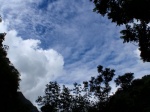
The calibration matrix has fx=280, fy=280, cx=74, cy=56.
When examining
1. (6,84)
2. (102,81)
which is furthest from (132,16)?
(102,81)

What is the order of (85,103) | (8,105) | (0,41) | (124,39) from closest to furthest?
(124,39), (8,105), (0,41), (85,103)

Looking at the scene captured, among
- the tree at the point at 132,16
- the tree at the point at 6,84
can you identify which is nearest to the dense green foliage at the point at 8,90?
the tree at the point at 6,84

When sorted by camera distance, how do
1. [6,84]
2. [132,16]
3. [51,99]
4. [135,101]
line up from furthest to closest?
1. [51,99]
2. [135,101]
3. [6,84]
4. [132,16]

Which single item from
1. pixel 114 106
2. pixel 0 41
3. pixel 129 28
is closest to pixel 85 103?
pixel 114 106

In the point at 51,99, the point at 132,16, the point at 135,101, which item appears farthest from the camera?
the point at 51,99

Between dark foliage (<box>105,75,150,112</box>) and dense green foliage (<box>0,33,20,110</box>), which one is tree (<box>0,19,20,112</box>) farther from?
dark foliage (<box>105,75,150,112</box>)

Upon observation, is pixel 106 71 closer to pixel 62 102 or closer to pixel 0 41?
pixel 62 102

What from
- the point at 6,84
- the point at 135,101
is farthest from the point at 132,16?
the point at 135,101

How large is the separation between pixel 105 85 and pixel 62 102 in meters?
14.8

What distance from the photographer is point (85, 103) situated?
289 ft

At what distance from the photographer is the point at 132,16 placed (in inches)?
686

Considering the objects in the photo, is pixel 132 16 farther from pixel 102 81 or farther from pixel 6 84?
pixel 102 81

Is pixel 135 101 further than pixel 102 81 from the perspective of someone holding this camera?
No

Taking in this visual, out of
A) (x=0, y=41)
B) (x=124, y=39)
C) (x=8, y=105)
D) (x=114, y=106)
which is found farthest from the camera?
(x=114, y=106)
